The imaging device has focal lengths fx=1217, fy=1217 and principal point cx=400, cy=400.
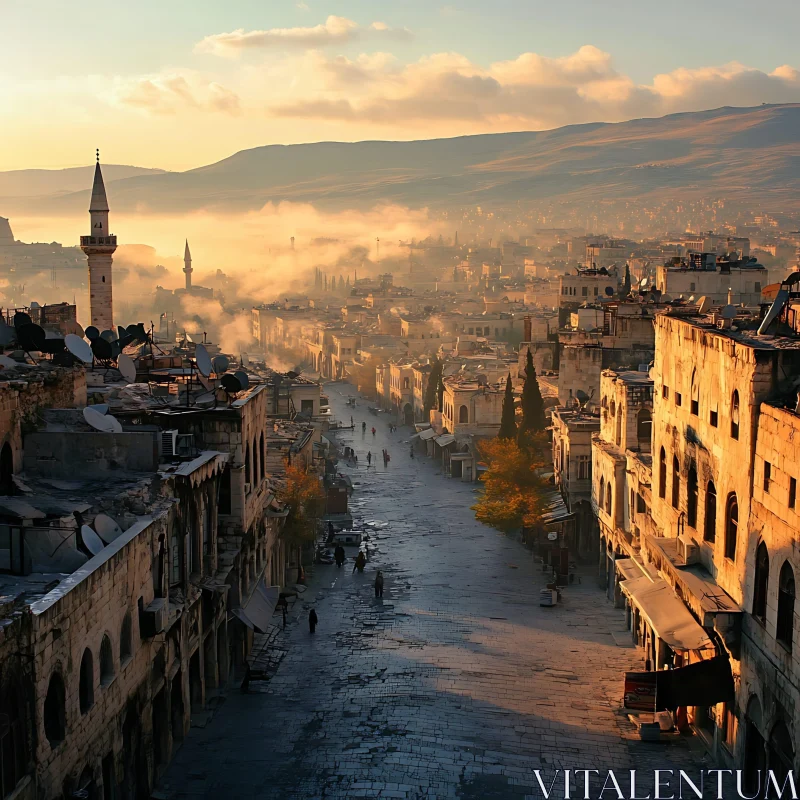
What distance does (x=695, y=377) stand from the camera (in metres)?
23.2

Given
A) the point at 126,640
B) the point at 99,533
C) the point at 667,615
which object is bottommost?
the point at 667,615

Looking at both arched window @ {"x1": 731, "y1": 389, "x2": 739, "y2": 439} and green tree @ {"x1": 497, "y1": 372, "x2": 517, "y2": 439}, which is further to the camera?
green tree @ {"x1": 497, "y1": 372, "x2": 517, "y2": 439}

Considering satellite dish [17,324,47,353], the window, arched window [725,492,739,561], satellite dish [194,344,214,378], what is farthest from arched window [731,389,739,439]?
satellite dish [17,324,47,353]

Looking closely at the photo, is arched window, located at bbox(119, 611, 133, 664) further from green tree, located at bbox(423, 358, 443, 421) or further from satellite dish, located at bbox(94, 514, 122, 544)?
green tree, located at bbox(423, 358, 443, 421)

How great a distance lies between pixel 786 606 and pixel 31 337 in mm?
16417

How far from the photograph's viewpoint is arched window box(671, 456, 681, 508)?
80.7 ft

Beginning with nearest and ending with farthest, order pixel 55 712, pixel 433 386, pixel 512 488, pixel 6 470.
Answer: pixel 55 712, pixel 6 470, pixel 512 488, pixel 433 386

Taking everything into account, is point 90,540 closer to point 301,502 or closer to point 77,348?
point 77,348

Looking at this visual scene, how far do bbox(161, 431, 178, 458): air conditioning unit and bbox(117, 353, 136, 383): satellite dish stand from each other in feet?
20.0

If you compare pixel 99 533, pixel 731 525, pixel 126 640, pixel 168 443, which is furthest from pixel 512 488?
pixel 99 533

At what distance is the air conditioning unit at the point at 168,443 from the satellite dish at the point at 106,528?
17.5 feet

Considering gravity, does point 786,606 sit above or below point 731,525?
below

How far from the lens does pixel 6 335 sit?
27156 millimetres

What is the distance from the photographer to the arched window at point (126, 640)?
1716 cm
